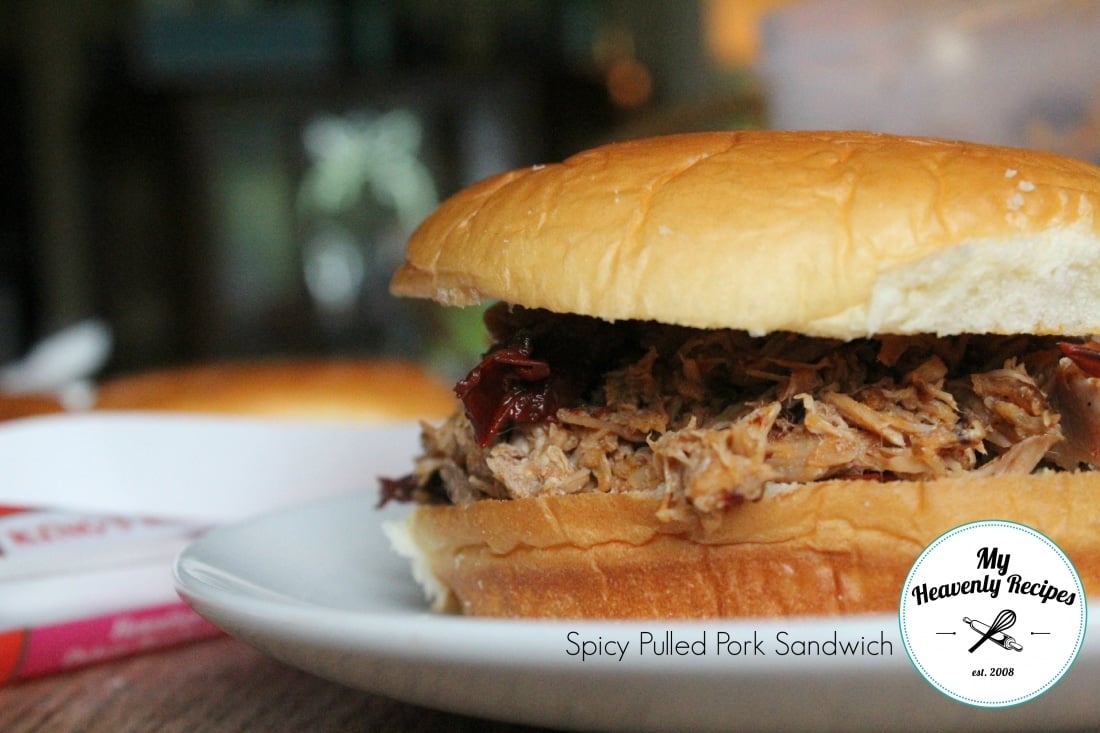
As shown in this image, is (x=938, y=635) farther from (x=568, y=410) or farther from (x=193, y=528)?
(x=193, y=528)

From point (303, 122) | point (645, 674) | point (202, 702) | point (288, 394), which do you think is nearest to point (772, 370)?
point (645, 674)

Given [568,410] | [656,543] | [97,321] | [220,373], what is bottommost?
[97,321]

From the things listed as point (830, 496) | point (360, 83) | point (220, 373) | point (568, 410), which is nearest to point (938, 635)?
point (830, 496)

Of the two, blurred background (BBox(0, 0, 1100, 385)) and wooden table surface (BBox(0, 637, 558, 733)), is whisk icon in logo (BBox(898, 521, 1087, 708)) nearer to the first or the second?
wooden table surface (BBox(0, 637, 558, 733))

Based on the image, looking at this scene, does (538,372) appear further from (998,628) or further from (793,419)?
(998,628)

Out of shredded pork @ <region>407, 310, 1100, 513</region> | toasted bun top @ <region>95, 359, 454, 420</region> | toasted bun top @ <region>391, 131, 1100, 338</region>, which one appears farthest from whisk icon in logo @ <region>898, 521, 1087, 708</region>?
toasted bun top @ <region>95, 359, 454, 420</region>

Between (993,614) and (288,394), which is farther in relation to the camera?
(288,394)

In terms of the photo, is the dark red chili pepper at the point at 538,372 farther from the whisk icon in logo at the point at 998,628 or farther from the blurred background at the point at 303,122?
the blurred background at the point at 303,122
